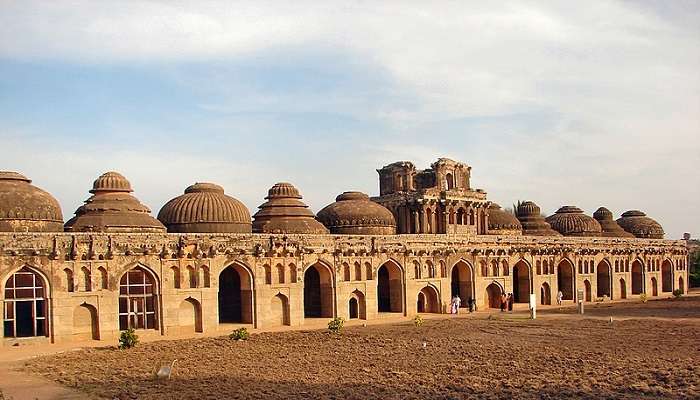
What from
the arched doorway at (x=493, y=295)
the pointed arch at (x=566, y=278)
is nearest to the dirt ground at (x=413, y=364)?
the arched doorway at (x=493, y=295)

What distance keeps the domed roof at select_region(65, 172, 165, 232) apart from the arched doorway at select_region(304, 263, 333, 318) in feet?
31.6

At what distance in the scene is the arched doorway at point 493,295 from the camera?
5108 cm

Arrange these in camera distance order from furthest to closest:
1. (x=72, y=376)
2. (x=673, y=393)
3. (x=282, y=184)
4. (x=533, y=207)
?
(x=533, y=207) → (x=282, y=184) → (x=72, y=376) → (x=673, y=393)

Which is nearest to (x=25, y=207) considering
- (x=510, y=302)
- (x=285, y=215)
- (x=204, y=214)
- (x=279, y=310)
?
(x=204, y=214)

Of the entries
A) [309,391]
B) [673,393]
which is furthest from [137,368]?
[673,393]

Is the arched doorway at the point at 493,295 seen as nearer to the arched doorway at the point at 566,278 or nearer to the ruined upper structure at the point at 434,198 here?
the ruined upper structure at the point at 434,198

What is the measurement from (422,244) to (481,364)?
21890 millimetres

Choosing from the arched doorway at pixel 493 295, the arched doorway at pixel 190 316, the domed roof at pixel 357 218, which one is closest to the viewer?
the arched doorway at pixel 190 316

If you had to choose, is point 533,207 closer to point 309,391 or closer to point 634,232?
point 634,232

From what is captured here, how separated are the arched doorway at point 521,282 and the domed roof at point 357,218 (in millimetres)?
11201

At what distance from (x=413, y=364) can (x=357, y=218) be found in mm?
23436

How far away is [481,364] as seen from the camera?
24.7m

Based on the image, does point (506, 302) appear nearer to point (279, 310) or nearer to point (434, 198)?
point (434, 198)

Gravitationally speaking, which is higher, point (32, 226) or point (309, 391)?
point (32, 226)
